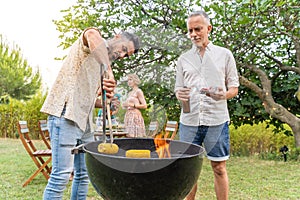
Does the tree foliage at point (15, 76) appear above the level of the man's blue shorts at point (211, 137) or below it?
above

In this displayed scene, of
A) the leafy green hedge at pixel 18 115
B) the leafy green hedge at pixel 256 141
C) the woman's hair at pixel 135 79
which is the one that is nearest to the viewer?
the woman's hair at pixel 135 79

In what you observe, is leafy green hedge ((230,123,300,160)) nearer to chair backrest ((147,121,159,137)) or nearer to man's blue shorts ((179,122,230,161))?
man's blue shorts ((179,122,230,161))

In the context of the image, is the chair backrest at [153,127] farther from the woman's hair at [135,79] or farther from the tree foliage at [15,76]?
the tree foliage at [15,76]

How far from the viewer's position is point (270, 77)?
584 centimetres

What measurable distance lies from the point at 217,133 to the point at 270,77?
3.86 metres

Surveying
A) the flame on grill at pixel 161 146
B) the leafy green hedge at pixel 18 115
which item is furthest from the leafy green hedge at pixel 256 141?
the leafy green hedge at pixel 18 115

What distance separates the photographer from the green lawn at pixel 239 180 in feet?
12.2

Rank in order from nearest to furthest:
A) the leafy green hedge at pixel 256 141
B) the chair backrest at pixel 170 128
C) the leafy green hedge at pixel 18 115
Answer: the chair backrest at pixel 170 128
the leafy green hedge at pixel 256 141
the leafy green hedge at pixel 18 115

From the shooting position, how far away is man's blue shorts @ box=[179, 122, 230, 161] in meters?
2.33

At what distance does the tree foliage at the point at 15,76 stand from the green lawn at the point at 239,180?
52.3 feet

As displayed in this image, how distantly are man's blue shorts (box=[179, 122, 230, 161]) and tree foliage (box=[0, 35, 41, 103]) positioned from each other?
19.8 m

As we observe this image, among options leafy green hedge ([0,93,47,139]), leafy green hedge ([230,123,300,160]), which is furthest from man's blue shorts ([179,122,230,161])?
leafy green hedge ([0,93,47,139])

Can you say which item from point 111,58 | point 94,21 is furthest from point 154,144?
point 94,21

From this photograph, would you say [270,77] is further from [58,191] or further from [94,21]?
[58,191]
